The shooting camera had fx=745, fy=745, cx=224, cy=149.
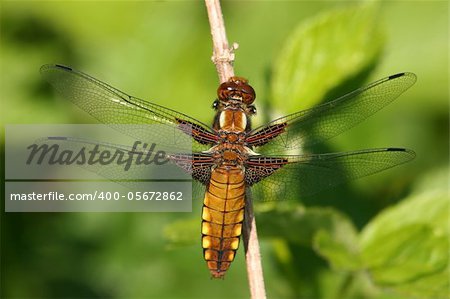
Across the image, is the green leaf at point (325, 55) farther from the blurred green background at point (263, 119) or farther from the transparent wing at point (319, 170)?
the transparent wing at point (319, 170)

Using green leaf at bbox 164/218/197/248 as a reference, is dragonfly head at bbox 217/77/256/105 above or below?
above

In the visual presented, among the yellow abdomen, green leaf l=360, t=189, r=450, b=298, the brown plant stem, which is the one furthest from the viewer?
green leaf l=360, t=189, r=450, b=298

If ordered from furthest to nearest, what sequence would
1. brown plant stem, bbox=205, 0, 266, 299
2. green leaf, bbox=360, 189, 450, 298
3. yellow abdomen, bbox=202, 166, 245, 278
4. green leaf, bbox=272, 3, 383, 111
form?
Answer: 1. green leaf, bbox=272, 3, 383, 111
2. green leaf, bbox=360, 189, 450, 298
3. yellow abdomen, bbox=202, 166, 245, 278
4. brown plant stem, bbox=205, 0, 266, 299

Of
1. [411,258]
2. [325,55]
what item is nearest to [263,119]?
[325,55]

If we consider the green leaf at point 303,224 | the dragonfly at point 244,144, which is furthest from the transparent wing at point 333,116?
the green leaf at point 303,224

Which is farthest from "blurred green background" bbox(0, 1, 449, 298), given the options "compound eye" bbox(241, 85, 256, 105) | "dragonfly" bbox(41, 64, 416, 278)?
"compound eye" bbox(241, 85, 256, 105)

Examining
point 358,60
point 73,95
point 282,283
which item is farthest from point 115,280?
point 358,60

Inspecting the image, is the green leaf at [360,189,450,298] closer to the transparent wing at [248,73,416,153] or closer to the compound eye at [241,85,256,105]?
the transparent wing at [248,73,416,153]
